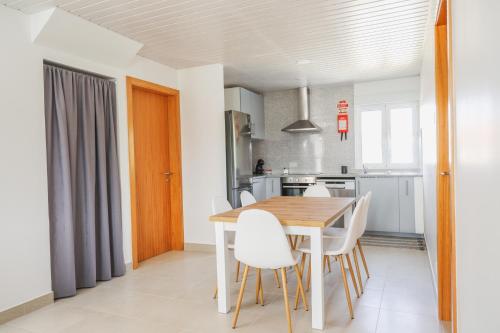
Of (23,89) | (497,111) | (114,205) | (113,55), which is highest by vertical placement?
(113,55)

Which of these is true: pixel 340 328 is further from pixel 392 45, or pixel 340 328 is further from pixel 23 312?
pixel 392 45

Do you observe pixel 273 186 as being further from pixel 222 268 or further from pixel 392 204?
pixel 222 268

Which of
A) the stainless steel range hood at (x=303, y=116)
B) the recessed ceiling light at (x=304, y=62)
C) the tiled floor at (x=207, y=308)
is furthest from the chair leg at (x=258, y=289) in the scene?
the stainless steel range hood at (x=303, y=116)

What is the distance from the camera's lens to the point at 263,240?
2307 mm

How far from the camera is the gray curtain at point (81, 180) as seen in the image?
3.06m

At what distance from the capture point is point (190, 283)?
3.42 m

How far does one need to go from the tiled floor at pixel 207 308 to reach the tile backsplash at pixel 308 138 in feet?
8.87

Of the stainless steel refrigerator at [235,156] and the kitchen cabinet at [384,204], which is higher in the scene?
the stainless steel refrigerator at [235,156]

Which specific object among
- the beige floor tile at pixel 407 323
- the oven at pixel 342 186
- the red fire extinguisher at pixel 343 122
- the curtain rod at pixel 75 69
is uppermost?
the curtain rod at pixel 75 69

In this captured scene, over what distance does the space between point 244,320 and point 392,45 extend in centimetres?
333

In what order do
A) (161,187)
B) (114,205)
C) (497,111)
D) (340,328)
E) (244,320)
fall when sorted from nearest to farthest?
(497,111) → (340,328) → (244,320) → (114,205) → (161,187)

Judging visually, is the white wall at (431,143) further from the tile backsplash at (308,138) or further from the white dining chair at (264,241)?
the tile backsplash at (308,138)

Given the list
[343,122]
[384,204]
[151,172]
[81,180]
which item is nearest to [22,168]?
[81,180]

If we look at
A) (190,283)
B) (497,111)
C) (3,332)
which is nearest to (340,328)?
(190,283)
